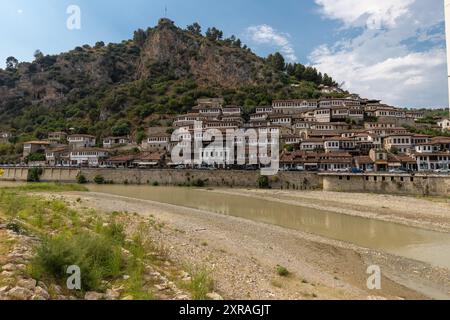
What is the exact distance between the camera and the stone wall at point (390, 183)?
1622 inches

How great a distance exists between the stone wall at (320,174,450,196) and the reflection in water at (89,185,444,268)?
15.7 meters

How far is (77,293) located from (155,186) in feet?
158

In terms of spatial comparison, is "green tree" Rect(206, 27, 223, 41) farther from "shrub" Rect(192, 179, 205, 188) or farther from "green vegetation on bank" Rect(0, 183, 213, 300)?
"green vegetation on bank" Rect(0, 183, 213, 300)

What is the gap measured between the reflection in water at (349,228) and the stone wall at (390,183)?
15678mm

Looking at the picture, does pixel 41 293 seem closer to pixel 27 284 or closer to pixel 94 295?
pixel 27 284

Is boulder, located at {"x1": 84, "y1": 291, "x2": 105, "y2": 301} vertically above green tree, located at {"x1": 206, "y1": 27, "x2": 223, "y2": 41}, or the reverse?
green tree, located at {"x1": 206, "y1": 27, "x2": 223, "y2": 41}

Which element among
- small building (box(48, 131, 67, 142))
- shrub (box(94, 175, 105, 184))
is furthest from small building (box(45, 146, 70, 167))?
shrub (box(94, 175, 105, 184))

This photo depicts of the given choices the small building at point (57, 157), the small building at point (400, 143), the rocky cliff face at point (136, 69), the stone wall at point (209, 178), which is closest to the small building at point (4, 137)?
the small building at point (57, 157)

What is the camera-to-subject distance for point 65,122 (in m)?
108

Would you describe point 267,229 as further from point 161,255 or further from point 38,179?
point 38,179

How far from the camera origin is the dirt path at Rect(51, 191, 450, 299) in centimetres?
1091

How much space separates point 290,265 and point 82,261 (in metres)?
8.78

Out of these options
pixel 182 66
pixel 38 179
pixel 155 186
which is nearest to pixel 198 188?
pixel 155 186

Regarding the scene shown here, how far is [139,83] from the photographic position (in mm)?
127688
